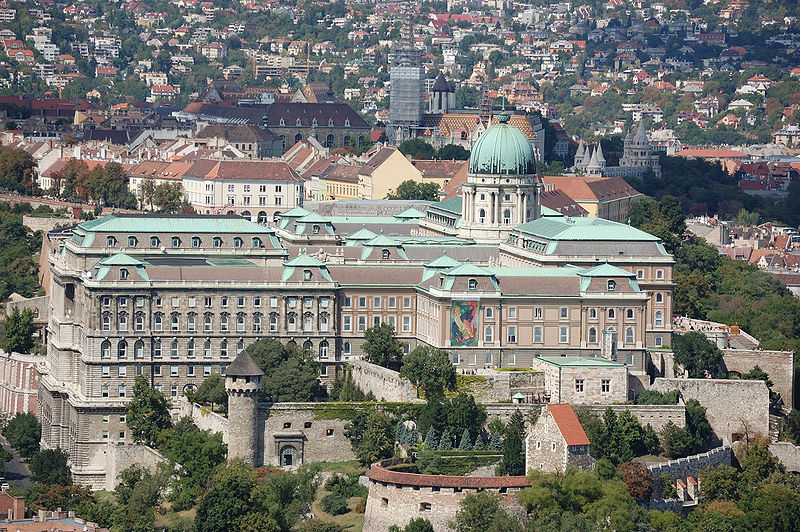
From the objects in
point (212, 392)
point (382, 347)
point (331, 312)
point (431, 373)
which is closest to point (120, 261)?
point (212, 392)

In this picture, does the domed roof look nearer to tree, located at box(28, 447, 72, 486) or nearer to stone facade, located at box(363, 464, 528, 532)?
tree, located at box(28, 447, 72, 486)

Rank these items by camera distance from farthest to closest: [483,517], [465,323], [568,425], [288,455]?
[465,323], [288,455], [568,425], [483,517]

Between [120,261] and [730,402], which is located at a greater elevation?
[120,261]

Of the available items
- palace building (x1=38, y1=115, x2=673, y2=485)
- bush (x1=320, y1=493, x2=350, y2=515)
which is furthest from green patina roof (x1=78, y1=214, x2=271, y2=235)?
bush (x1=320, y1=493, x2=350, y2=515)

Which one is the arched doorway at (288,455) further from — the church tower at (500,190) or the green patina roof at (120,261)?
the church tower at (500,190)

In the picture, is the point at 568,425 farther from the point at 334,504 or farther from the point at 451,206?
the point at 451,206

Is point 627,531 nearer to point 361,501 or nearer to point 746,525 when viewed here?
point 746,525
